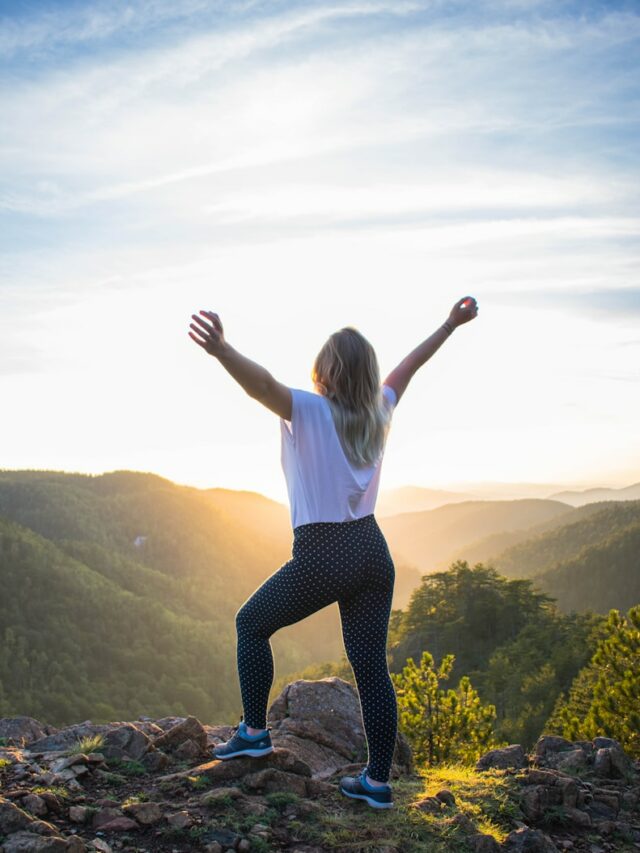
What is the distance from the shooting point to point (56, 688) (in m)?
89.9

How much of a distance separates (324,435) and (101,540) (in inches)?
6603

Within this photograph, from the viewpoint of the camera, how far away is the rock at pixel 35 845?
136 inches

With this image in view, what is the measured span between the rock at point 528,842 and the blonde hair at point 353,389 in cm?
236

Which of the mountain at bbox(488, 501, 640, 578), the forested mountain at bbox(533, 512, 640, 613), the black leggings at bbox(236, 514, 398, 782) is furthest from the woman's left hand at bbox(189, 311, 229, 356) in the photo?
the mountain at bbox(488, 501, 640, 578)

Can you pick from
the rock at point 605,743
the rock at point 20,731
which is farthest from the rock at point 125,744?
the rock at point 605,743

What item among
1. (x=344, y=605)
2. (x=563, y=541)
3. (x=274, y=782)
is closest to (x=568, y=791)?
(x=274, y=782)

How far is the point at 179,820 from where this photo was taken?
3.98m

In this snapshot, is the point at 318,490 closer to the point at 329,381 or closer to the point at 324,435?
the point at 324,435

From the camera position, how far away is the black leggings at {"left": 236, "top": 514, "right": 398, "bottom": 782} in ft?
12.9

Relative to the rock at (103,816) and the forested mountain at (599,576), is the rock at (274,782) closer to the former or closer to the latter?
the rock at (103,816)

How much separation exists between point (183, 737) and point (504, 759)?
260 centimetres

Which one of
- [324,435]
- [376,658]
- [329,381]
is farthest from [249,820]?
[329,381]

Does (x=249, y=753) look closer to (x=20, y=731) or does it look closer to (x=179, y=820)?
(x=179, y=820)

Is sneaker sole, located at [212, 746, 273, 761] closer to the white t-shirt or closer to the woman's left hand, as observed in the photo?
the white t-shirt
